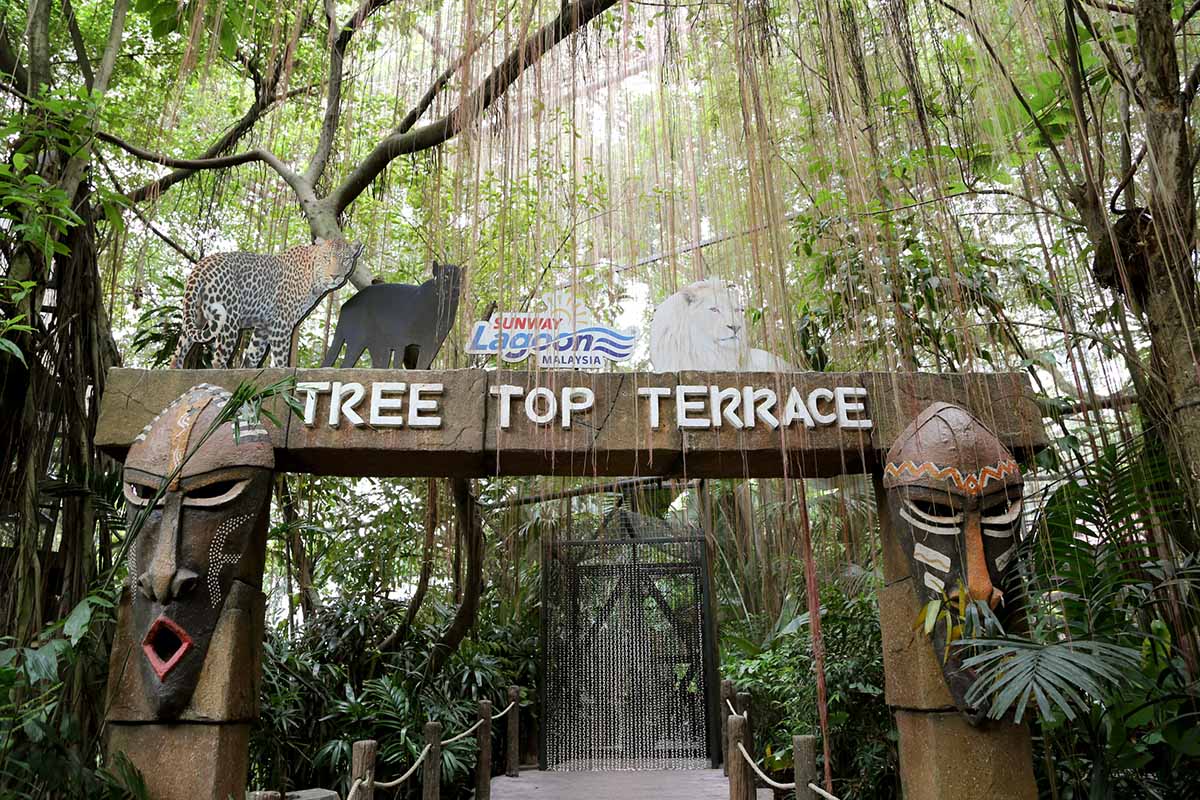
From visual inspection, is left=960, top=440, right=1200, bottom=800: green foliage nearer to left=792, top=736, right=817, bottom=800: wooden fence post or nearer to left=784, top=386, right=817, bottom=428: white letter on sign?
left=792, top=736, right=817, bottom=800: wooden fence post

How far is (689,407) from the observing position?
338 cm

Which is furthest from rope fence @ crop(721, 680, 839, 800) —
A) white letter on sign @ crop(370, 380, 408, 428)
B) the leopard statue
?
the leopard statue

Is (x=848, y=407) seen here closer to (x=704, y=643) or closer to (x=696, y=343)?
(x=696, y=343)

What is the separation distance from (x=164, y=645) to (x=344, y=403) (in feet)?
3.34

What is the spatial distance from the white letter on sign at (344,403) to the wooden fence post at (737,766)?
2.06 metres

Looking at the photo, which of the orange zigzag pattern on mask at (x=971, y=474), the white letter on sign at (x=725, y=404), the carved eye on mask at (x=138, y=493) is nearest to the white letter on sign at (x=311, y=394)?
the carved eye on mask at (x=138, y=493)

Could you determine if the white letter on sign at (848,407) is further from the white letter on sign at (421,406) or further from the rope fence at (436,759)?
the rope fence at (436,759)

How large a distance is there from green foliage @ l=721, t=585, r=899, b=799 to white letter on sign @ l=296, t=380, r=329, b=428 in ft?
9.06

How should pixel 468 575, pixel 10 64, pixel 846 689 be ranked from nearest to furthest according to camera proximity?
pixel 10 64
pixel 846 689
pixel 468 575

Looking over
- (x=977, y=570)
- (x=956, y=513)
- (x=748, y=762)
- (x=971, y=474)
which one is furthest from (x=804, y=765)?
(x=971, y=474)

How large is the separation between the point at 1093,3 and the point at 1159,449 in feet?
5.39

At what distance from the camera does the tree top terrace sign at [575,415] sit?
10.8 feet

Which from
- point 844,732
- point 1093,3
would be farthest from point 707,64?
point 844,732

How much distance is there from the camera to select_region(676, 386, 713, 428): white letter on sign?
3.34 metres
